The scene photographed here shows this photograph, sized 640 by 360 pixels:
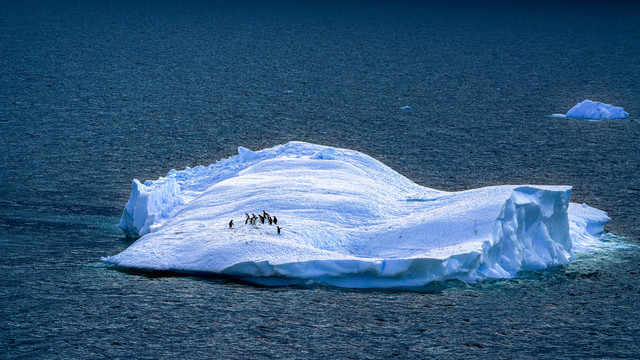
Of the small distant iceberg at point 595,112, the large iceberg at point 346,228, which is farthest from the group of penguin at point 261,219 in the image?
the small distant iceberg at point 595,112

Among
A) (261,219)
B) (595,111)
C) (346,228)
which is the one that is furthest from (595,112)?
(261,219)

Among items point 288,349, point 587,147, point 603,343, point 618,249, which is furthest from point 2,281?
point 587,147

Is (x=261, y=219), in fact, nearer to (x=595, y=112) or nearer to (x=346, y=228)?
(x=346, y=228)

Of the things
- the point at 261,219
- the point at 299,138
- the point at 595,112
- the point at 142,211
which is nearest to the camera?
the point at 261,219

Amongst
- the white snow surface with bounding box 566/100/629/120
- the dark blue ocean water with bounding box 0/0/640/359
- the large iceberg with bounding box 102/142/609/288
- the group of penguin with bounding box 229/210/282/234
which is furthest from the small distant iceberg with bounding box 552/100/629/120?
the group of penguin with bounding box 229/210/282/234

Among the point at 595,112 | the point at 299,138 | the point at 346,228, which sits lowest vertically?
the point at 346,228

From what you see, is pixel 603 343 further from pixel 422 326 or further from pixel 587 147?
pixel 587 147
